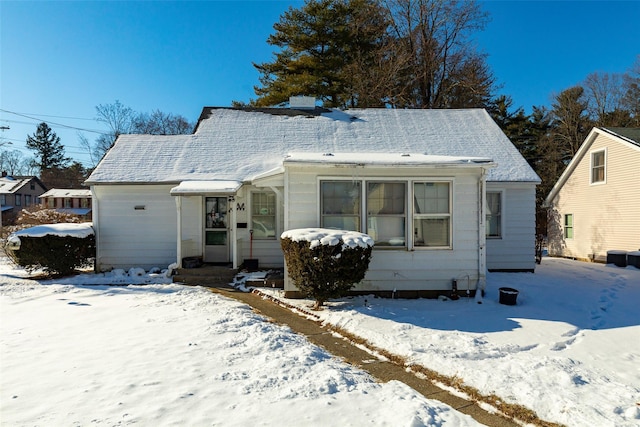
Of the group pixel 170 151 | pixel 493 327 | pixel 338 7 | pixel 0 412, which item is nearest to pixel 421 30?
pixel 338 7

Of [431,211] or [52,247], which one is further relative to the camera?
[52,247]

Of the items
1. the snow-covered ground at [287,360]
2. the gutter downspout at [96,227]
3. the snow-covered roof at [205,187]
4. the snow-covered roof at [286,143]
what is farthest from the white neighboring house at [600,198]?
the gutter downspout at [96,227]

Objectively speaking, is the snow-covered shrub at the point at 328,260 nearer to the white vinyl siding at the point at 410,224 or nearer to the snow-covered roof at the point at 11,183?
the white vinyl siding at the point at 410,224

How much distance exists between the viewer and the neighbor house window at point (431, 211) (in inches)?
303

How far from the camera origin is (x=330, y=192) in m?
7.64

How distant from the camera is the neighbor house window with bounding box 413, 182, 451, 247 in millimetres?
7695

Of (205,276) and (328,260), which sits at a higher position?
(328,260)

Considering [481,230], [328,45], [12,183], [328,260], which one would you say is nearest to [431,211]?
[481,230]

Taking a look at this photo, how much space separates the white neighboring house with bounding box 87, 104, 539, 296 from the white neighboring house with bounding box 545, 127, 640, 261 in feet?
20.4

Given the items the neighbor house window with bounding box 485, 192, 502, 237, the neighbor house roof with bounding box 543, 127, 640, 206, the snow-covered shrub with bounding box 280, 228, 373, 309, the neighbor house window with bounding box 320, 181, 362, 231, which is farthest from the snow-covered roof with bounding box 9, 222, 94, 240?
the neighbor house roof with bounding box 543, 127, 640, 206

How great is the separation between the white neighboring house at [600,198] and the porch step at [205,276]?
15.7 metres

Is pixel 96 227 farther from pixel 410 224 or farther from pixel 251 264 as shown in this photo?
pixel 410 224

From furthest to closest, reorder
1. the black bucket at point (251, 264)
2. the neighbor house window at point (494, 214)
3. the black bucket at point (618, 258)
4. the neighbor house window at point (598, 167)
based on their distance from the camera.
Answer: the neighbor house window at point (598, 167)
the black bucket at point (618, 258)
the neighbor house window at point (494, 214)
the black bucket at point (251, 264)

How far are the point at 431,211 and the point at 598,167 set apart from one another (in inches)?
522
